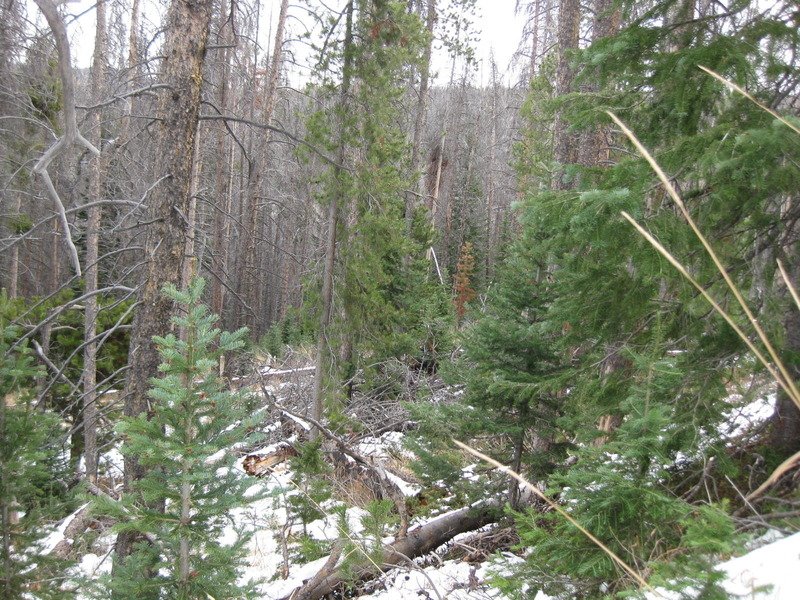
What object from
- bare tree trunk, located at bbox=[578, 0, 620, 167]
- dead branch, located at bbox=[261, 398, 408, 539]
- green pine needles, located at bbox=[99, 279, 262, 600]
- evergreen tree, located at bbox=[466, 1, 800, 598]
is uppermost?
bare tree trunk, located at bbox=[578, 0, 620, 167]

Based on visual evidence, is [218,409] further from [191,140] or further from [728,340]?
[728,340]

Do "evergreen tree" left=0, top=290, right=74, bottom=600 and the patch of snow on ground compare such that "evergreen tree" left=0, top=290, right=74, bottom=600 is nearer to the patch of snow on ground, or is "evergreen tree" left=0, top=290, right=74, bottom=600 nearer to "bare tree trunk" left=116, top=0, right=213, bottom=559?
"bare tree trunk" left=116, top=0, right=213, bottom=559

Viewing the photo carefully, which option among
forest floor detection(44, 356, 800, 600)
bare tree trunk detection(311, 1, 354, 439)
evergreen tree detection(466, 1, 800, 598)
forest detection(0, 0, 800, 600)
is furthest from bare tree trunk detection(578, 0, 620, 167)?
forest floor detection(44, 356, 800, 600)

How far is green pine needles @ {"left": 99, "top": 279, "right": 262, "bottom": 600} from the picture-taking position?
299cm

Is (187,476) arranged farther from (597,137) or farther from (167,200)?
(597,137)

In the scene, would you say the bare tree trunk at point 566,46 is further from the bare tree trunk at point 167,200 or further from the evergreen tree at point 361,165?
the bare tree trunk at point 167,200

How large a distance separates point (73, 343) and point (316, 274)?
200 inches

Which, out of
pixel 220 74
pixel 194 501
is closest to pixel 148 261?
pixel 194 501

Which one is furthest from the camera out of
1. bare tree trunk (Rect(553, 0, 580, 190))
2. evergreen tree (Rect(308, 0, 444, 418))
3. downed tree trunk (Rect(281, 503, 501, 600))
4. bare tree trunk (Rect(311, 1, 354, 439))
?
bare tree trunk (Rect(311, 1, 354, 439))

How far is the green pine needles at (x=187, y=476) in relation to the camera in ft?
9.81

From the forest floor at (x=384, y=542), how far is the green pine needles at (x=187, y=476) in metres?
0.21

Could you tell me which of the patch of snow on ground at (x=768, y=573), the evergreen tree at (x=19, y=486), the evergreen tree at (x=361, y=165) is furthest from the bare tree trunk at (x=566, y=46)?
the evergreen tree at (x=19, y=486)

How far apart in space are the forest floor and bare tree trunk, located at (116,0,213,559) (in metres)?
1.31

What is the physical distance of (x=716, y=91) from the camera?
3.07 meters
